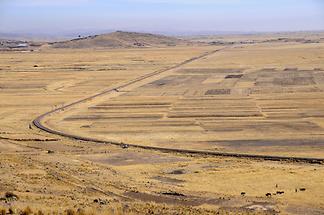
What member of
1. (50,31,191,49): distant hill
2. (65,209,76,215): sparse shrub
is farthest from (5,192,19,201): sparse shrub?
(50,31,191,49): distant hill

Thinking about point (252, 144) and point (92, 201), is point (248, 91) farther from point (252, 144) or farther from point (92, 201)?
point (92, 201)

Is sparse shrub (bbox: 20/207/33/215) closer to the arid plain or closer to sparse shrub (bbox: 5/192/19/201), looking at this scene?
the arid plain

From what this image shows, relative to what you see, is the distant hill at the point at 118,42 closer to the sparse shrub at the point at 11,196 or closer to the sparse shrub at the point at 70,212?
the sparse shrub at the point at 11,196

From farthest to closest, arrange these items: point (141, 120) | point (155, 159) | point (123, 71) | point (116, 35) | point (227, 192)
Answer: point (116, 35) < point (123, 71) < point (141, 120) < point (155, 159) < point (227, 192)

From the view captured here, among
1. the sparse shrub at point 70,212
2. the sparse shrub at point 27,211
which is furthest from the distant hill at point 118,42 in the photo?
the sparse shrub at point 27,211

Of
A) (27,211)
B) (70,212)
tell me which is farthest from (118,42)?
(27,211)

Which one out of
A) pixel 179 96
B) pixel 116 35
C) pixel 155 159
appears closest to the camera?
pixel 155 159

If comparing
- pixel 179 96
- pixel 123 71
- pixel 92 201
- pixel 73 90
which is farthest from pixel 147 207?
pixel 123 71
